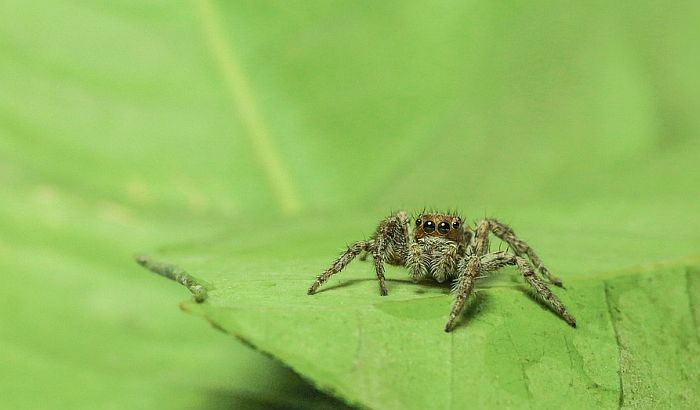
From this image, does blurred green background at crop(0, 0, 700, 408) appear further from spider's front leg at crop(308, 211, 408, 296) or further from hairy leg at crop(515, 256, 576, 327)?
hairy leg at crop(515, 256, 576, 327)

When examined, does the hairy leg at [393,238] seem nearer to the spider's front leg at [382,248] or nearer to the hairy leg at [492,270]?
the spider's front leg at [382,248]

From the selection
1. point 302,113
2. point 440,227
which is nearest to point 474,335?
point 440,227

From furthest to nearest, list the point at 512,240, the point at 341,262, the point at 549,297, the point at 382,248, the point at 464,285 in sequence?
the point at 512,240, the point at 382,248, the point at 341,262, the point at 464,285, the point at 549,297

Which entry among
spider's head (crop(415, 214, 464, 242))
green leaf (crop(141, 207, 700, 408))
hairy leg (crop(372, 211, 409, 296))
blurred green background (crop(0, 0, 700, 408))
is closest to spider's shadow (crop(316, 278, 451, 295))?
green leaf (crop(141, 207, 700, 408))

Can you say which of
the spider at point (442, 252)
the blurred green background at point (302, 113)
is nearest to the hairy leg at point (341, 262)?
the spider at point (442, 252)

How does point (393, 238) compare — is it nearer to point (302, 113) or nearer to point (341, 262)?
point (341, 262)

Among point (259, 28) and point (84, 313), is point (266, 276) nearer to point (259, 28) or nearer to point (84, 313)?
point (84, 313)
